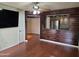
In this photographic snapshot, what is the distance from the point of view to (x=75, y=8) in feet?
18.2

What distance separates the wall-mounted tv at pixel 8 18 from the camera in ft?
15.9

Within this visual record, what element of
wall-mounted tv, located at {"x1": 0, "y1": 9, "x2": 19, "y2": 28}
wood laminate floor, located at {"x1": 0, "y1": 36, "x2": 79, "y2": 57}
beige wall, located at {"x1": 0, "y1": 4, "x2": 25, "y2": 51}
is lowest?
wood laminate floor, located at {"x1": 0, "y1": 36, "x2": 79, "y2": 57}

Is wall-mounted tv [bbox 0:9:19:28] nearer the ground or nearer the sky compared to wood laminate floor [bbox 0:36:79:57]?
nearer the sky

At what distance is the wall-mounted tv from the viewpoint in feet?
15.9

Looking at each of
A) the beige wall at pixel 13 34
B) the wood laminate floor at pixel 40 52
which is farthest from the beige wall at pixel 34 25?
the wood laminate floor at pixel 40 52

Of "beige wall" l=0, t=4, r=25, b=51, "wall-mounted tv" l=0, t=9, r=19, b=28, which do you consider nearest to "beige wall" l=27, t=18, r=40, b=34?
"beige wall" l=0, t=4, r=25, b=51

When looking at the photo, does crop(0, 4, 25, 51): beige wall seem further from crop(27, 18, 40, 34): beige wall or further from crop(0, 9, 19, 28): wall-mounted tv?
crop(27, 18, 40, 34): beige wall

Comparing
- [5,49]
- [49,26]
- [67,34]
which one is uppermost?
[49,26]

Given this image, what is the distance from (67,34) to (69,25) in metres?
0.51

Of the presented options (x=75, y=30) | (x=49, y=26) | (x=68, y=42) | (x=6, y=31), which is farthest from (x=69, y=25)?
(x=6, y=31)

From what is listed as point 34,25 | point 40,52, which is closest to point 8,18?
point 40,52

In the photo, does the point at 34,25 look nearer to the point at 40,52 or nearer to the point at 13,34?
the point at 13,34

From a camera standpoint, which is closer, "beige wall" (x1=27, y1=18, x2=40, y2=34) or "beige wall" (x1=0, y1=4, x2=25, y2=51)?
"beige wall" (x1=0, y1=4, x2=25, y2=51)

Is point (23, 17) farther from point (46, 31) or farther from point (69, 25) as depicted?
point (69, 25)
